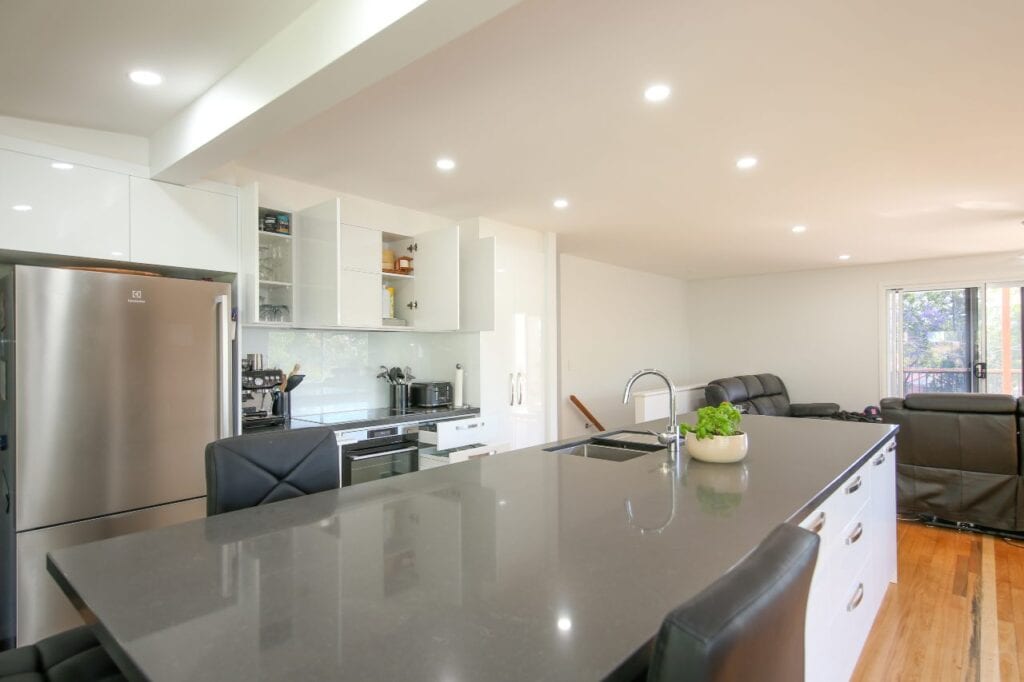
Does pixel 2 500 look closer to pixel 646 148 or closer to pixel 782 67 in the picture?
pixel 646 148

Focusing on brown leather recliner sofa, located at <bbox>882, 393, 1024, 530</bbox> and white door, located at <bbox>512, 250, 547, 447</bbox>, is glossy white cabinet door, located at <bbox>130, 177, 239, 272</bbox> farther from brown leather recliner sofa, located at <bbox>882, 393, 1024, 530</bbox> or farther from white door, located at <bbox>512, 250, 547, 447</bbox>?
brown leather recliner sofa, located at <bbox>882, 393, 1024, 530</bbox>

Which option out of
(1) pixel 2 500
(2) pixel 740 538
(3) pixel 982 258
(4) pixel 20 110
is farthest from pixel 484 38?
(3) pixel 982 258

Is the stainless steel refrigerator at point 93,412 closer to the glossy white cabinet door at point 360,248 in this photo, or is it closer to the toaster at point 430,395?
the glossy white cabinet door at point 360,248

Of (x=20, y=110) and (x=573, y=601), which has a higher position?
(x=20, y=110)

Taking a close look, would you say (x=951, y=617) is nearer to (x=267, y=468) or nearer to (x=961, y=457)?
(x=961, y=457)

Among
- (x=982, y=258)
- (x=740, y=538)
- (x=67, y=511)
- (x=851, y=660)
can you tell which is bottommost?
(x=851, y=660)

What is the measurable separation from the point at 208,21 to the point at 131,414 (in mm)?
1612

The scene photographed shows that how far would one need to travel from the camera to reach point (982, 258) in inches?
257

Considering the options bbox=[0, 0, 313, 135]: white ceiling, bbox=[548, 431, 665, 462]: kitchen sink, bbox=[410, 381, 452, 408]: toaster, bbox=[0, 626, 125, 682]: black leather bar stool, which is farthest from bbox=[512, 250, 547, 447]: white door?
bbox=[0, 626, 125, 682]: black leather bar stool

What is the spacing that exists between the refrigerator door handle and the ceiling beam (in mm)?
656

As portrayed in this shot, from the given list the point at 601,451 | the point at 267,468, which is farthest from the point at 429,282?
the point at 267,468

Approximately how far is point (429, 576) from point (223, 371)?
210 cm

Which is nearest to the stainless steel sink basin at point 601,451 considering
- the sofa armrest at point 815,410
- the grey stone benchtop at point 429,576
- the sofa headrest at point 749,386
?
the grey stone benchtop at point 429,576

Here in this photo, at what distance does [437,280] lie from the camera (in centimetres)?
391
